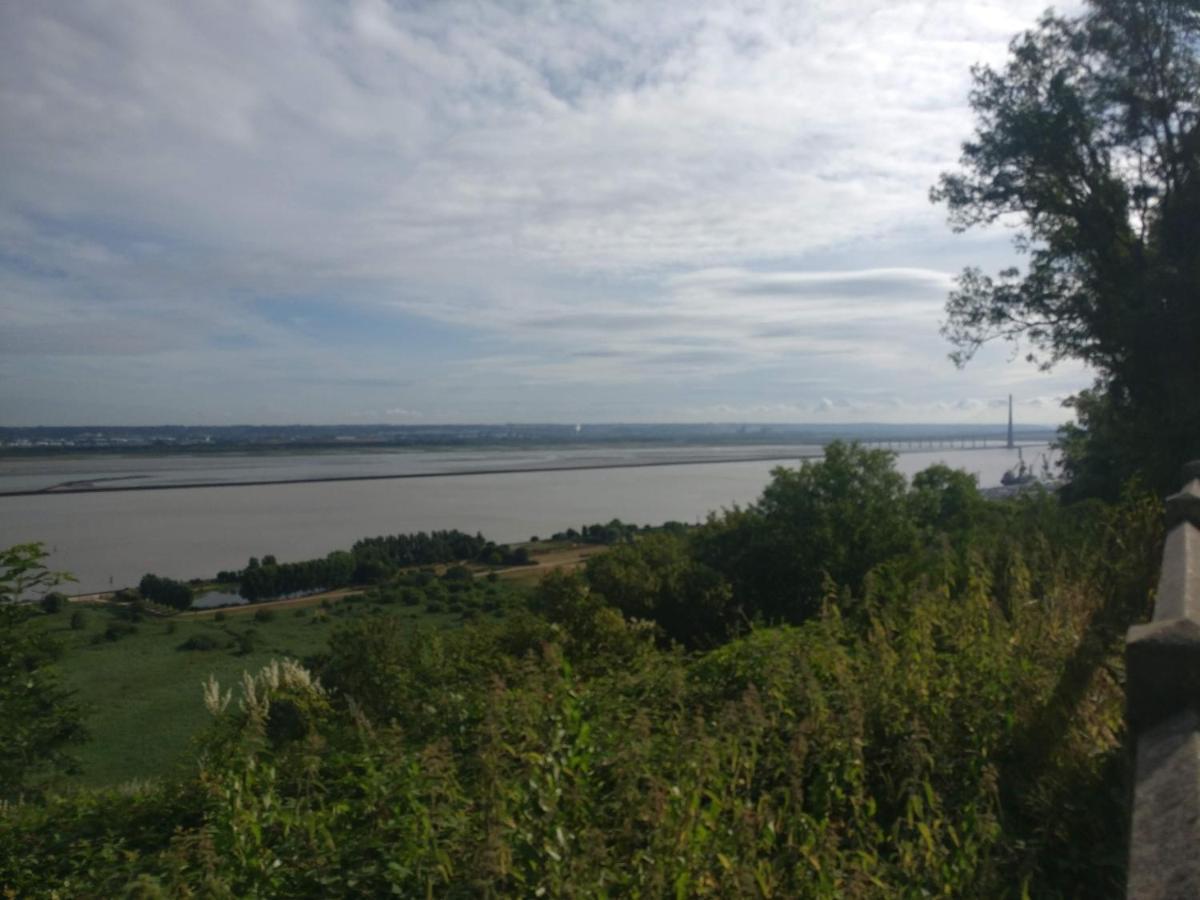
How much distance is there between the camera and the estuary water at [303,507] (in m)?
51.1

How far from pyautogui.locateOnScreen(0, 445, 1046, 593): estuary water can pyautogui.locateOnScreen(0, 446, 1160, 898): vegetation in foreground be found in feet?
95.3

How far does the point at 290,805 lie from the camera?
3547 millimetres

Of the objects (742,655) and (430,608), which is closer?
(742,655)

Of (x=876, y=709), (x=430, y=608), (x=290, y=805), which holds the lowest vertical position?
(x=430, y=608)

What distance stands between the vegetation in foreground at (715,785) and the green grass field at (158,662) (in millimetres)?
10151

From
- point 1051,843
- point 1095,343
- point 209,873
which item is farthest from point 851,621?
point 1095,343

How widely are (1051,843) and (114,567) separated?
5006 cm

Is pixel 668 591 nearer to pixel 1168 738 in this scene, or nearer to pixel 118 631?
pixel 1168 738

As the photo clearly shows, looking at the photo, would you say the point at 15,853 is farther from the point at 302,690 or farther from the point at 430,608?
the point at 430,608

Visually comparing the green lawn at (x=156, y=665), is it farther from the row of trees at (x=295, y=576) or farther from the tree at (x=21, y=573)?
the tree at (x=21, y=573)

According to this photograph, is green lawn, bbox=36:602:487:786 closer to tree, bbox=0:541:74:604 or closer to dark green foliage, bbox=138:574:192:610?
dark green foliage, bbox=138:574:192:610

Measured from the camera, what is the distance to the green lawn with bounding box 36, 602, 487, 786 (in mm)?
20297

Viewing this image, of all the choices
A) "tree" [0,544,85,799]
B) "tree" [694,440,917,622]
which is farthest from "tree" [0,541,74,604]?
"tree" [694,440,917,622]

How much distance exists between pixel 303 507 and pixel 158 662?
43.5 meters
